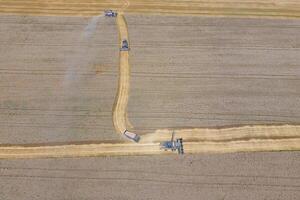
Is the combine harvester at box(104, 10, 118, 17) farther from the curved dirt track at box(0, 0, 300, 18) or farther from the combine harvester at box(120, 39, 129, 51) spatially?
the combine harvester at box(120, 39, 129, 51)

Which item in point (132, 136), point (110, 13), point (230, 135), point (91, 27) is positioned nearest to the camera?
point (132, 136)

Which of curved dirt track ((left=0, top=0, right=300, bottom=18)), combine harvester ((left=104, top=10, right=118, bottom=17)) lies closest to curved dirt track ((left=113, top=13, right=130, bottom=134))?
combine harvester ((left=104, top=10, right=118, bottom=17))

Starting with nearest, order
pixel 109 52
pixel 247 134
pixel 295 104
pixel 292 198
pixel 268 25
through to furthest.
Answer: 1. pixel 292 198
2. pixel 247 134
3. pixel 295 104
4. pixel 109 52
5. pixel 268 25

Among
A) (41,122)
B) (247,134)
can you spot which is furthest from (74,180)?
(247,134)

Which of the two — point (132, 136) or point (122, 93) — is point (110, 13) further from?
point (132, 136)

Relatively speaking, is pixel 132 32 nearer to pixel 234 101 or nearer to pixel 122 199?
pixel 234 101

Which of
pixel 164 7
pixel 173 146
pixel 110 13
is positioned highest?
pixel 164 7

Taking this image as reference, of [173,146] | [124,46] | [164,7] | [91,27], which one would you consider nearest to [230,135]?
[173,146]

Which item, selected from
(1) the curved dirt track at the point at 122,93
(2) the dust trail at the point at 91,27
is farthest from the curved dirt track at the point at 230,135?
(2) the dust trail at the point at 91,27
